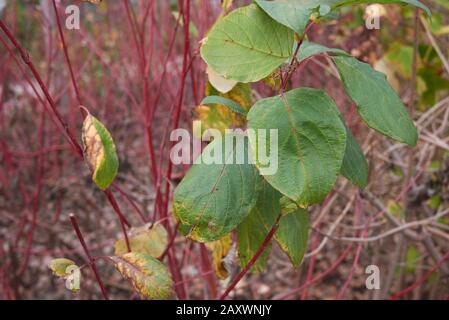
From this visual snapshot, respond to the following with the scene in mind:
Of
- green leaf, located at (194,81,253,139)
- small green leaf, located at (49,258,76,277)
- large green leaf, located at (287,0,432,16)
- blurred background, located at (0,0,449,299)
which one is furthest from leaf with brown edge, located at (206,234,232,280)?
large green leaf, located at (287,0,432,16)

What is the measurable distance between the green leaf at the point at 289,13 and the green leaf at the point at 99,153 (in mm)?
253

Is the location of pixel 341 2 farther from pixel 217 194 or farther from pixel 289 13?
pixel 217 194

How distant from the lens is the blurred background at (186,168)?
48.8 inches

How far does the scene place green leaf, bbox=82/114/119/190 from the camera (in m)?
0.68

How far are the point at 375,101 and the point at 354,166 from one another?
0.10m

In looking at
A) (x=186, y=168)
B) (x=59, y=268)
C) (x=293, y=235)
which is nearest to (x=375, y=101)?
(x=293, y=235)

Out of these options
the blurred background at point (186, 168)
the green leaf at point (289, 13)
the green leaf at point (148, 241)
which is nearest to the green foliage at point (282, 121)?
the green leaf at point (289, 13)

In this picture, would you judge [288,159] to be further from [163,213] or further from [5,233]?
[5,233]

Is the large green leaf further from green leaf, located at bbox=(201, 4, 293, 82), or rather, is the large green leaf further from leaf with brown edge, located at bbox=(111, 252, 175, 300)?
leaf with brown edge, located at bbox=(111, 252, 175, 300)

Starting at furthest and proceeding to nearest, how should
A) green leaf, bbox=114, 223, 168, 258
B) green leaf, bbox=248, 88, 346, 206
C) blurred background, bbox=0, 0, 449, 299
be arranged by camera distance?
blurred background, bbox=0, 0, 449, 299 → green leaf, bbox=114, 223, 168, 258 → green leaf, bbox=248, 88, 346, 206

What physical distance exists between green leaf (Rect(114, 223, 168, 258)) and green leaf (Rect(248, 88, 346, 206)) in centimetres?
39

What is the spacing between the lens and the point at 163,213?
1062mm

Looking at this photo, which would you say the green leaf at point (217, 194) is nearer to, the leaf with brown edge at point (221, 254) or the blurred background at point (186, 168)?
the blurred background at point (186, 168)
